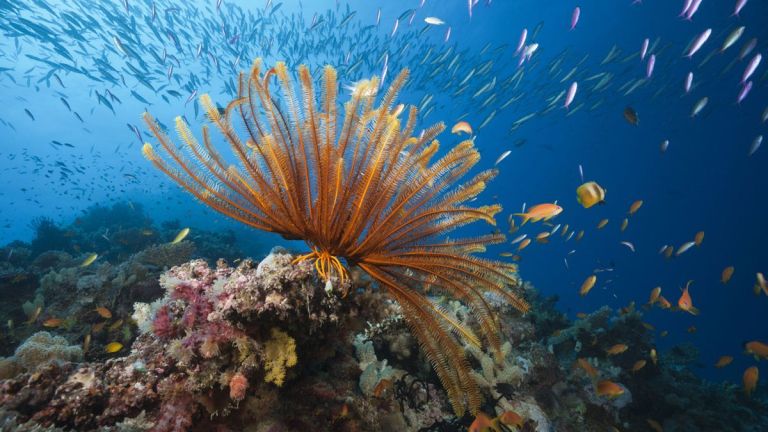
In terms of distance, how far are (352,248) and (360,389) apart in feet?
6.29

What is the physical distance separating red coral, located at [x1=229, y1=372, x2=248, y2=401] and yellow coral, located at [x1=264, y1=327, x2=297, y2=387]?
198mm

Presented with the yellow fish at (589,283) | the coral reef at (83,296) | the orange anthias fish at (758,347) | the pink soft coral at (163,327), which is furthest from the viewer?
the yellow fish at (589,283)

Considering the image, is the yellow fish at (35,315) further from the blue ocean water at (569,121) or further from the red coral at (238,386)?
the blue ocean water at (569,121)

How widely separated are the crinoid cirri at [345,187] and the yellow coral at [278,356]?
1.87 feet

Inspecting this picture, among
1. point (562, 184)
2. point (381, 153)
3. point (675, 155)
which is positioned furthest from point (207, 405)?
point (562, 184)

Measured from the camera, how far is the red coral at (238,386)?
2268mm

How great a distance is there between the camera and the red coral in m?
2.27

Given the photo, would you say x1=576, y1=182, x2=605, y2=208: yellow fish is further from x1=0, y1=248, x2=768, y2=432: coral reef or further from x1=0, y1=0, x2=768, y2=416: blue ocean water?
x1=0, y1=0, x2=768, y2=416: blue ocean water

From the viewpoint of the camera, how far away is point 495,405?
5035mm

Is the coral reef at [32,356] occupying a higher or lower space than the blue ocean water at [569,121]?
lower

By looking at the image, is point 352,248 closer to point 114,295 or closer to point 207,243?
point 114,295

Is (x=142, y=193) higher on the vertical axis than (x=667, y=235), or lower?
higher

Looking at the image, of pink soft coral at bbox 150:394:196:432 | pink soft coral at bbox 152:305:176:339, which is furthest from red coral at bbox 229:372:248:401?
pink soft coral at bbox 152:305:176:339

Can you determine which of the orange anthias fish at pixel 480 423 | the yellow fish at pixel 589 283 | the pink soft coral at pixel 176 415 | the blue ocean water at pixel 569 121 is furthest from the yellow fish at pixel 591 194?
the blue ocean water at pixel 569 121
